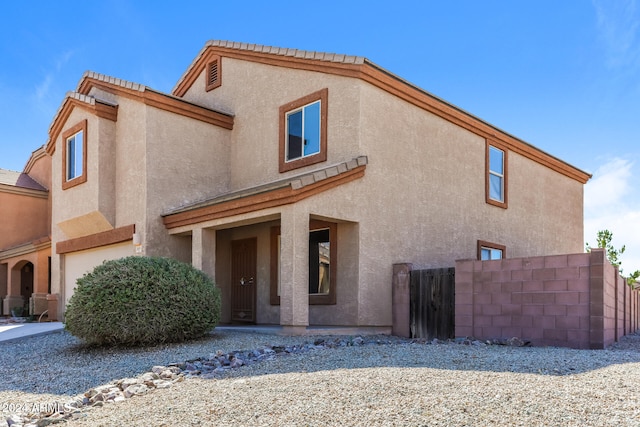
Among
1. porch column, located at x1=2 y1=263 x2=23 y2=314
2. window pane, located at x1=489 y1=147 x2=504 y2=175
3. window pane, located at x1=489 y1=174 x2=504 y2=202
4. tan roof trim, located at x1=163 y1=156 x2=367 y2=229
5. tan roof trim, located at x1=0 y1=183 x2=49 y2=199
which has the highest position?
window pane, located at x1=489 y1=147 x2=504 y2=175

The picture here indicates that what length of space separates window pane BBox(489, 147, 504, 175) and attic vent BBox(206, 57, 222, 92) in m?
8.23

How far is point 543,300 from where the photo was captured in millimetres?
11070

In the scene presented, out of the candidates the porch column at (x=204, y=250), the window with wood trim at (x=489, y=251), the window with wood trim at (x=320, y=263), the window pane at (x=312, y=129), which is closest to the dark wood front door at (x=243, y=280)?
the window with wood trim at (x=320, y=263)

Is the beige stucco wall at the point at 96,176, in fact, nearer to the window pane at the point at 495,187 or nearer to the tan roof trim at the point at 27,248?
the tan roof trim at the point at 27,248

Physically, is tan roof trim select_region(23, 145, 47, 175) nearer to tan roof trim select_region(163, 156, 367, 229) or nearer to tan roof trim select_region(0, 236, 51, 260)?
tan roof trim select_region(0, 236, 51, 260)

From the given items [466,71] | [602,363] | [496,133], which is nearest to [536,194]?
[496,133]

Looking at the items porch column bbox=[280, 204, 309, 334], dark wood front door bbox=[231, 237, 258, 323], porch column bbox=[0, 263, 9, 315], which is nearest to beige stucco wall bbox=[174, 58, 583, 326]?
porch column bbox=[280, 204, 309, 334]

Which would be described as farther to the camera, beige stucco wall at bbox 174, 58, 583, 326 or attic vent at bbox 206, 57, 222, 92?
attic vent at bbox 206, 57, 222, 92

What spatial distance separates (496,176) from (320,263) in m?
7.09

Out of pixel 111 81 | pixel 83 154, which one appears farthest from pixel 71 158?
pixel 111 81

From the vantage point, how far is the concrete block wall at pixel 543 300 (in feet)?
34.1

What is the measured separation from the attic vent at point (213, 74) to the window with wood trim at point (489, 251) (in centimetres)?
873

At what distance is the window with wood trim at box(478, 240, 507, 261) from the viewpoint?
16.8m

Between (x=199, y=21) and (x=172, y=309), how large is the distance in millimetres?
8499
